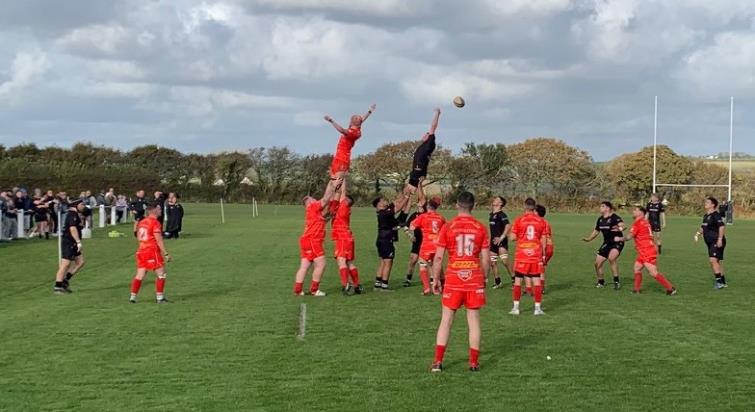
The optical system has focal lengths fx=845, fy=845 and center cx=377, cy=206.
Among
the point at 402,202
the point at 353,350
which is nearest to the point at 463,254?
the point at 353,350

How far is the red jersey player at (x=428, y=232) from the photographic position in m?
16.0

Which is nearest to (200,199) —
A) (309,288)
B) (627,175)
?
(627,175)

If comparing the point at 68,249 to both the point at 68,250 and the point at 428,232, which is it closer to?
the point at 68,250

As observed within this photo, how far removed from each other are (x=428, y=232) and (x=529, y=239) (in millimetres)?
2554

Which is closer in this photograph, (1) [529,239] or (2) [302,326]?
(2) [302,326]

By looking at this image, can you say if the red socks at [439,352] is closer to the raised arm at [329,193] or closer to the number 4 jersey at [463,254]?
the number 4 jersey at [463,254]

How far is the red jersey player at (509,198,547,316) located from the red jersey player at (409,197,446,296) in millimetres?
1983

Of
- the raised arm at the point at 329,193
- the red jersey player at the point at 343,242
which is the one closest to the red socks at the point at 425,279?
the red jersey player at the point at 343,242

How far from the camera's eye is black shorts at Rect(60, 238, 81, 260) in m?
16.2

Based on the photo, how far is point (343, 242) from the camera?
16000 millimetres

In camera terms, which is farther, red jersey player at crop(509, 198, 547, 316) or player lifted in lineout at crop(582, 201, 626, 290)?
player lifted in lineout at crop(582, 201, 626, 290)

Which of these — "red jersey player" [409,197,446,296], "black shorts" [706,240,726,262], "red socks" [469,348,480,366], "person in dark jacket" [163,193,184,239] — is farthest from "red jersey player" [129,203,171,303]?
"person in dark jacket" [163,193,184,239]

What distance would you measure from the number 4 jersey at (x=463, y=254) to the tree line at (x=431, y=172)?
205ft

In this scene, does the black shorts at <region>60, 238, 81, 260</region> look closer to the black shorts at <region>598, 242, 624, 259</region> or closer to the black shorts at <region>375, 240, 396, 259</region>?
the black shorts at <region>375, 240, 396, 259</region>
